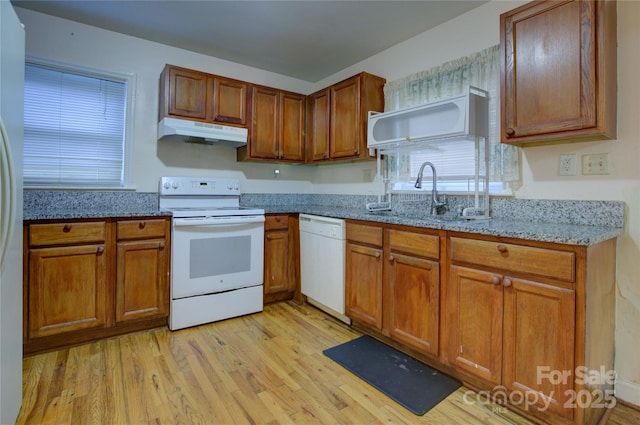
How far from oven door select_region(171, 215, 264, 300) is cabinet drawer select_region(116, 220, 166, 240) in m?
0.10

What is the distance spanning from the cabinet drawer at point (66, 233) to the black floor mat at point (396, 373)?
1.78 meters

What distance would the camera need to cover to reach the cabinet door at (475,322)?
166 centimetres

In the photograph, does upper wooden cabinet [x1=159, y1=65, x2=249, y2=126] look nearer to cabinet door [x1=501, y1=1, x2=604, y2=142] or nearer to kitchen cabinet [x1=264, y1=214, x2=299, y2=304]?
kitchen cabinet [x1=264, y1=214, x2=299, y2=304]

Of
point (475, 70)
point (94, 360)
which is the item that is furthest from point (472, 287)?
point (94, 360)

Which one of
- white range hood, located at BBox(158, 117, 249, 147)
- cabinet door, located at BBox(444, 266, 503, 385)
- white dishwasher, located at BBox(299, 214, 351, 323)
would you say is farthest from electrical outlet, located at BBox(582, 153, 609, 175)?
white range hood, located at BBox(158, 117, 249, 147)

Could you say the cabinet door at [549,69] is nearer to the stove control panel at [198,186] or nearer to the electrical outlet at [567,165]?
the electrical outlet at [567,165]

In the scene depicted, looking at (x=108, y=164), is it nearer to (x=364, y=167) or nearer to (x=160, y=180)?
(x=160, y=180)

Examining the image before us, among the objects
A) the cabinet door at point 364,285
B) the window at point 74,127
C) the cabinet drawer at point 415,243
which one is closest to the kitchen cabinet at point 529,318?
the cabinet drawer at point 415,243

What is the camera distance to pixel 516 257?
157 cm

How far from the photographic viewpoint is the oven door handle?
2.59 m

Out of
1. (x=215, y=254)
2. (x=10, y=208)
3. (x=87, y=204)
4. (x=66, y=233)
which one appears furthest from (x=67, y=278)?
(x=10, y=208)

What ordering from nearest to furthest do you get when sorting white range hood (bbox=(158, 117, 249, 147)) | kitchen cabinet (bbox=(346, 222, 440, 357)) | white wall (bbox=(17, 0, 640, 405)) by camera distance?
white wall (bbox=(17, 0, 640, 405)) < kitchen cabinet (bbox=(346, 222, 440, 357)) < white range hood (bbox=(158, 117, 249, 147))

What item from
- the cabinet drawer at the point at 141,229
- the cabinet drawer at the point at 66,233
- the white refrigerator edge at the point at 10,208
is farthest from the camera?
the cabinet drawer at the point at 141,229

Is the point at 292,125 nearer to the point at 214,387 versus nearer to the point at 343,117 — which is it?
the point at 343,117
